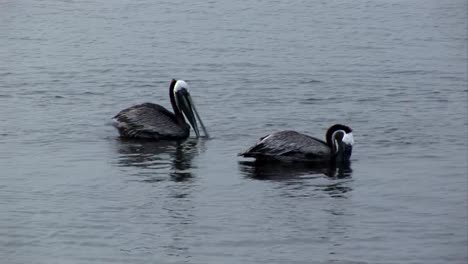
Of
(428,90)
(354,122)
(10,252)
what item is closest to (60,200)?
(10,252)

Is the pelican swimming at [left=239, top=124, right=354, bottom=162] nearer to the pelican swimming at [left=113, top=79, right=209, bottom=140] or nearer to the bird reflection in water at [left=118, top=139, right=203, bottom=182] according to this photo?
the bird reflection in water at [left=118, top=139, right=203, bottom=182]

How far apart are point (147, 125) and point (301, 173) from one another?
3356mm

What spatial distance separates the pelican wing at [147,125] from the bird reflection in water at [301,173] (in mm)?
2347

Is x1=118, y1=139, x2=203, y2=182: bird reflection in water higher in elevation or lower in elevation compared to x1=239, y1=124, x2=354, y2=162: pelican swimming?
lower

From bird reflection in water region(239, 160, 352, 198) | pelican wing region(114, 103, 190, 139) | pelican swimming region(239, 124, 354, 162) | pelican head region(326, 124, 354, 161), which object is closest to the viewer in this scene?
bird reflection in water region(239, 160, 352, 198)

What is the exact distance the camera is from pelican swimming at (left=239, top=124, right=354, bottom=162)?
1778cm

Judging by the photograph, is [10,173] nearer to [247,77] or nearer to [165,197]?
[165,197]

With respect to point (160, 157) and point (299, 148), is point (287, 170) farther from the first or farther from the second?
point (160, 157)

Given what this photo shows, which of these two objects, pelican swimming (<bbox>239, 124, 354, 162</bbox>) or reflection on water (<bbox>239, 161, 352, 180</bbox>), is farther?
pelican swimming (<bbox>239, 124, 354, 162</bbox>)

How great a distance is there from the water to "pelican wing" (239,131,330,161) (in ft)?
0.79

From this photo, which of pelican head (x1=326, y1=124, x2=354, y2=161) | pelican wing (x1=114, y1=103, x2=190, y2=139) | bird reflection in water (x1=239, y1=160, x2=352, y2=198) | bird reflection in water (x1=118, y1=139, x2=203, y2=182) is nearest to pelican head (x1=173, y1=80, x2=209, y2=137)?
pelican wing (x1=114, y1=103, x2=190, y2=139)

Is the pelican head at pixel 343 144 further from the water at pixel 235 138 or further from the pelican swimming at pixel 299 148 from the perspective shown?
the water at pixel 235 138

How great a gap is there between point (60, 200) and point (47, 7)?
75.8 feet

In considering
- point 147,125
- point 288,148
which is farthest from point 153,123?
point 288,148
